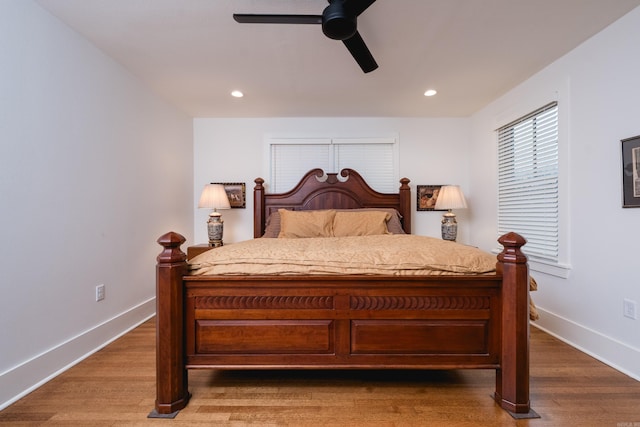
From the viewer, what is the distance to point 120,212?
258 centimetres

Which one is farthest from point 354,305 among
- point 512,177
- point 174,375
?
point 512,177

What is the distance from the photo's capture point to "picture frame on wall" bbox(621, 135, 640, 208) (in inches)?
75.2

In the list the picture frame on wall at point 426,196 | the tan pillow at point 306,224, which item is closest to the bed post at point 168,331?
the tan pillow at point 306,224

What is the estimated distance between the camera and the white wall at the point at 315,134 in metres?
3.94

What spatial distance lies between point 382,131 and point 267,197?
1.80m

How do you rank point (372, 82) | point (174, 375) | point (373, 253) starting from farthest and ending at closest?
point (372, 82)
point (373, 253)
point (174, 375)

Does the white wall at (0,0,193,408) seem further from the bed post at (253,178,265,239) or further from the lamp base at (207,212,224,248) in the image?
the bed post at (253,178,265,239)

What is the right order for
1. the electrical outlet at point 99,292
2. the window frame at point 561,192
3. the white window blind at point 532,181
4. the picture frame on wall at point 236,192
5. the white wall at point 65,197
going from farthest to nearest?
the picture frame on wall at point 236,192, the white window blind at point 532,181, the window frame at point 561,192, the electrical outlet at point 99,292, the white wall at point 65,197

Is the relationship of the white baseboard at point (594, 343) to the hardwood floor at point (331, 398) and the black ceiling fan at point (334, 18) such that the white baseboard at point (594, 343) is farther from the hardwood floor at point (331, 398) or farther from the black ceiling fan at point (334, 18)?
the black ceiling fan at point (334, 18)

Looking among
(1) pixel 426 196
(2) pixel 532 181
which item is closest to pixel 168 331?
(2) pixel 532 181

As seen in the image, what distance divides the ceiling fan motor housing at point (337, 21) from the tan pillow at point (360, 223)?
1.93m

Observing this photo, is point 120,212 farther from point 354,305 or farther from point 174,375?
point 354,305

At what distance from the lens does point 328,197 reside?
374cm

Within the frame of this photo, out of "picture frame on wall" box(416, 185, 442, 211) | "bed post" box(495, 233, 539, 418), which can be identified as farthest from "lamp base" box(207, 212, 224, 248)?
"bed post" box(495, 233, 539, 418)
